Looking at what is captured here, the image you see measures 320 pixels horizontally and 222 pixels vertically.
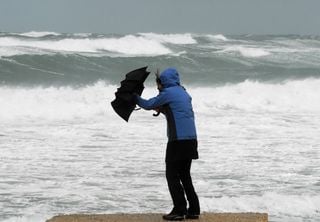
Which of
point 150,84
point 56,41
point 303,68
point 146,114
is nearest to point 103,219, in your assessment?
point 146,114

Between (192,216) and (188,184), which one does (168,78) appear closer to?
(188,184)

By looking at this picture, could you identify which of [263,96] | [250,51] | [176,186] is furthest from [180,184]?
[250,51]

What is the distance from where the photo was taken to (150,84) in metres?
24.9

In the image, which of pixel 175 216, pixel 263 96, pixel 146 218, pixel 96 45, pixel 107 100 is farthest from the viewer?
pixel 96 45

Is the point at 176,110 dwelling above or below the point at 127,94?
below

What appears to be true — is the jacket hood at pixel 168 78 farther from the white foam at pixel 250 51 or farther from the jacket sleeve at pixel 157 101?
the white foam at pixel 250 51

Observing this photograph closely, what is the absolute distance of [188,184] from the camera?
6.19m

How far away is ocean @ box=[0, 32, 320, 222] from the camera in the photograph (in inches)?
323

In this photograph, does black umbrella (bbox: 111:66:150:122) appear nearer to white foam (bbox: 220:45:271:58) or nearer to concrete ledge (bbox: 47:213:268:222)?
concrete ledge (bbox: 47:213:268:222)

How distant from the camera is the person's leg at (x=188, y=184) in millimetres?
6089

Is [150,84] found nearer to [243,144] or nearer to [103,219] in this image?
[243,144]

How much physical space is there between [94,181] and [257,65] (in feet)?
83.4

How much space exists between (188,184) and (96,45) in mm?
32958

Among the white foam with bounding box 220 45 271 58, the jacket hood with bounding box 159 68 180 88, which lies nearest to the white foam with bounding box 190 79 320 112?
the white foam with bounding box 220 45 271 58
